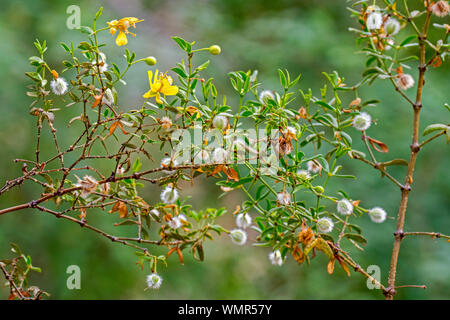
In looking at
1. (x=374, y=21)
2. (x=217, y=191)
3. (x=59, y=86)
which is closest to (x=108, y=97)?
(x=59, y=86)

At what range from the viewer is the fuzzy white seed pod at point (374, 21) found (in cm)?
58

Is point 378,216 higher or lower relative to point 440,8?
lower

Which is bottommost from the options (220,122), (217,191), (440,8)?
(220,122)

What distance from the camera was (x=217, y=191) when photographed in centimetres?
253

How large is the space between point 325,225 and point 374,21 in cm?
26

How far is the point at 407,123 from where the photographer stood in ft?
6.59

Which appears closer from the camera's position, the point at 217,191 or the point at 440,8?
the point at 440,8

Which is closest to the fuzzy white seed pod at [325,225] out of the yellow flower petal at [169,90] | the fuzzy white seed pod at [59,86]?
the yellow flower petal at [169,90]

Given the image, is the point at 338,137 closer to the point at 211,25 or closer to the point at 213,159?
the point at 213,159

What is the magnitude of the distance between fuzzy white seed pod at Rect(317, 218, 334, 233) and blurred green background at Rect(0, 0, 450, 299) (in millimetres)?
1327

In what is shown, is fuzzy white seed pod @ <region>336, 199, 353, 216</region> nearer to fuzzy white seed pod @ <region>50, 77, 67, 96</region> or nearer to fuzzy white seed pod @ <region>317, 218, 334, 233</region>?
fuzzy white seed pod @ <region>317, 218, 334, 233</region>

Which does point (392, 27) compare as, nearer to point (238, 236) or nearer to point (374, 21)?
point (374, 21)

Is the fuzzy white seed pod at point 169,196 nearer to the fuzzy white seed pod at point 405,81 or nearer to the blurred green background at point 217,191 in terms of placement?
the fuzzy white seed pod at point 405,81

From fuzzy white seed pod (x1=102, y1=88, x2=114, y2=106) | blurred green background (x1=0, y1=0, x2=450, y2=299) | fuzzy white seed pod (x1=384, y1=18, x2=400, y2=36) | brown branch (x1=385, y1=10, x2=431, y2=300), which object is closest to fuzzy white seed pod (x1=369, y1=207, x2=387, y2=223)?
brown branch (x1=385, y1=10, x2=431, y2=300)
